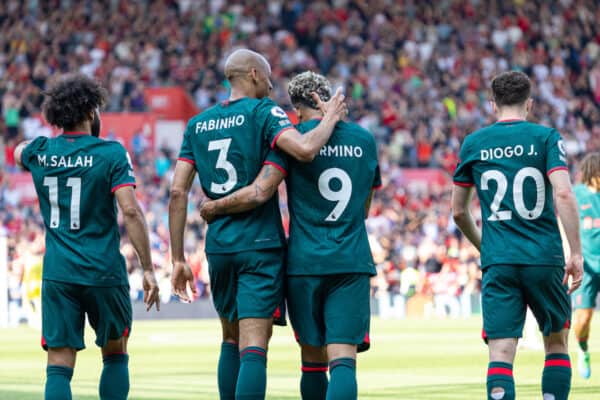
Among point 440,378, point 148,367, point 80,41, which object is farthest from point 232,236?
point 80,41

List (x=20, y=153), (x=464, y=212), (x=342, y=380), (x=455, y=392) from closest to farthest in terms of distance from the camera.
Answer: (x=342, y=380) < (x=20, y=153) < (x=464, y=212) < (x=455, y=392)

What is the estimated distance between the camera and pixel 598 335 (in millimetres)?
19797

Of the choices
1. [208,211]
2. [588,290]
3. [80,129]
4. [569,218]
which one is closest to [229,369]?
[208,211]

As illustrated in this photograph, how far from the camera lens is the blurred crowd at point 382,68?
29.9 metres

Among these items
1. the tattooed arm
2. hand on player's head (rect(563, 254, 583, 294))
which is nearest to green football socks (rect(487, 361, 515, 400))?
hand on player's head (rect(563, 254, 583, 294))

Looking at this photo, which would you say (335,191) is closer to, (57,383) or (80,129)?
(80,129)

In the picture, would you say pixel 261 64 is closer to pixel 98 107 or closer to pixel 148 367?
pixel 98 107

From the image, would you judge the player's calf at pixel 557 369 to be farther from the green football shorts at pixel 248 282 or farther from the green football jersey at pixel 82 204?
the green football jersey at pixel 82 204

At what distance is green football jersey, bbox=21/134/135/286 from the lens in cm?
771

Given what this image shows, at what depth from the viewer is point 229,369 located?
8.09 m

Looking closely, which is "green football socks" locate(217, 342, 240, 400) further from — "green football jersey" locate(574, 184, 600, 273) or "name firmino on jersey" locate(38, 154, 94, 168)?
"green football jersey" locate(574, 184, 600, 273)

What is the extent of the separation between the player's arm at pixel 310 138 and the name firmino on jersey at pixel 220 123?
0.31 m

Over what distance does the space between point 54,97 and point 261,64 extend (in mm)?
1315

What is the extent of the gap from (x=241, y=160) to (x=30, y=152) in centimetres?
132
